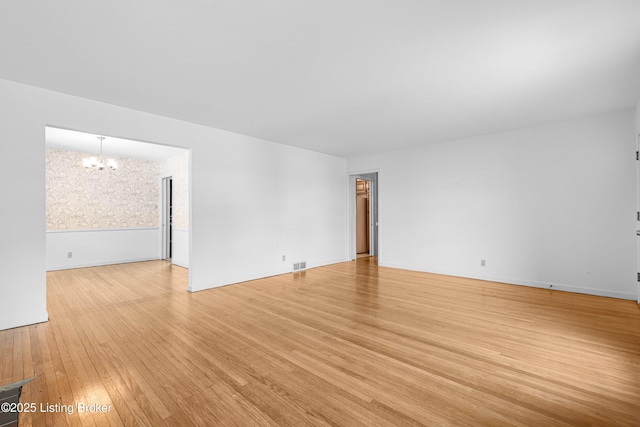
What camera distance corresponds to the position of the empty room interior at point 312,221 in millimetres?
1962

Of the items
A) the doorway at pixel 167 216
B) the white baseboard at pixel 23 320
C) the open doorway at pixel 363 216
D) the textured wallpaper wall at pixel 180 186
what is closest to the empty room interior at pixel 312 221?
the white baseboard at pixel 23 320

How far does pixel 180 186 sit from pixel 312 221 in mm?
3428

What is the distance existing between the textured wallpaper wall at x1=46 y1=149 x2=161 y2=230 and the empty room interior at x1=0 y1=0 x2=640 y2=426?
70 millimetres

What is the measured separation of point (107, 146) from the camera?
19.9 ft

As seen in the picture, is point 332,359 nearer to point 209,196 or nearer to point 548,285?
point 209,196

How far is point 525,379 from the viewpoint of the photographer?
207 centimetres

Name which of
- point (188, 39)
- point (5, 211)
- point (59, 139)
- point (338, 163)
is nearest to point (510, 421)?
point (188, 39)

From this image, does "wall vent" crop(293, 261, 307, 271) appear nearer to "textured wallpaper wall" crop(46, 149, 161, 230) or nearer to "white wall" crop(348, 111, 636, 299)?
"white wall" crop(348, 111, 636, 299)

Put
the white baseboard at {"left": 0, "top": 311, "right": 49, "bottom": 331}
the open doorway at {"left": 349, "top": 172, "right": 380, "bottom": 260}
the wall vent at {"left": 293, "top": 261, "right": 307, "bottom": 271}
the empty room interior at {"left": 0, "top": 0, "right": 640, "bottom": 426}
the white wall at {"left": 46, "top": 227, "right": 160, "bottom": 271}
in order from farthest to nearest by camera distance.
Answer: the open doorway at {"left": 349, "top": 172, "right": 380, "bottom": 260} → the white wall at {"left": 46, "top": 227, "right": 160, "bottom": 271} → the wall vent at {"left": 293, "top": 261, "right": 307, "bottom": 271} → the white baseboard at {"left": 0, "top": 311, "right": 49, "bottom": 331} → the empty room interior at {"left": 0, "top": 0, "right": 640, "bottom": 426}

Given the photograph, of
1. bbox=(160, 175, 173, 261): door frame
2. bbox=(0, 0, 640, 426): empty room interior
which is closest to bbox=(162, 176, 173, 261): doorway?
bbox=(160, 175, 173, 261): door frame

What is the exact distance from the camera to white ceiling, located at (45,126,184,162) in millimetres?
5219

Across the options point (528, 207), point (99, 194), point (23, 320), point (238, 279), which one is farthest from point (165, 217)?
point (528, 207)

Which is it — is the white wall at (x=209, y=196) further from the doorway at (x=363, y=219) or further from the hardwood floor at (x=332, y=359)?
the doorway at (x=363, y=219)

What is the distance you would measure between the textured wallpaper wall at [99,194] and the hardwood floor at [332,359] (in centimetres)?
324
